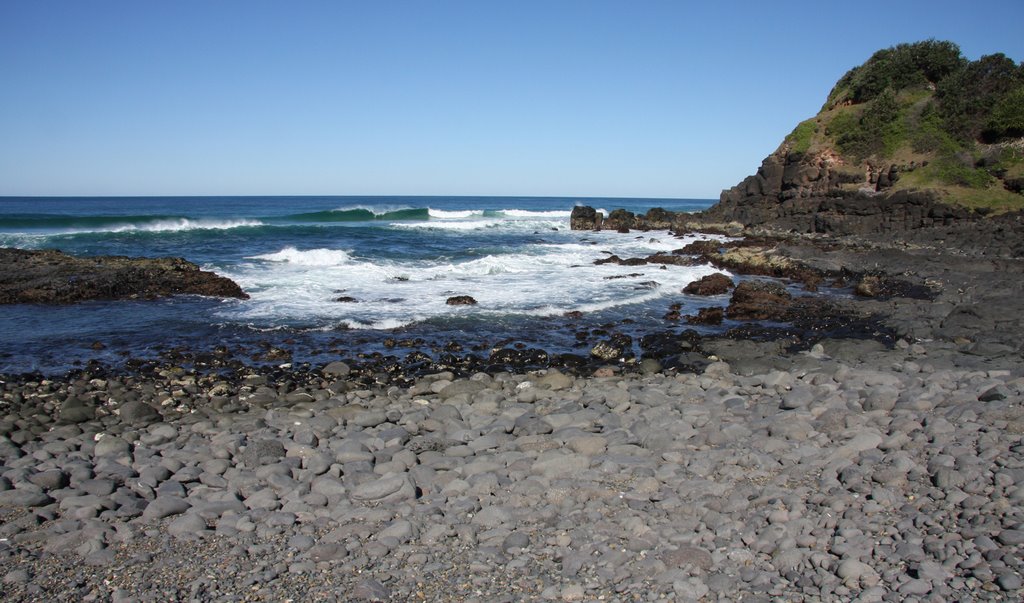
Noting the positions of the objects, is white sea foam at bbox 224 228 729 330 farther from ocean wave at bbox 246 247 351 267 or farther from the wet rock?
the wet rock

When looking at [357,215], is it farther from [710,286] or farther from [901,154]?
[710,286]

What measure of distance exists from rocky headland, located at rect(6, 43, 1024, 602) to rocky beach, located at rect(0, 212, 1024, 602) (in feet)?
0.07

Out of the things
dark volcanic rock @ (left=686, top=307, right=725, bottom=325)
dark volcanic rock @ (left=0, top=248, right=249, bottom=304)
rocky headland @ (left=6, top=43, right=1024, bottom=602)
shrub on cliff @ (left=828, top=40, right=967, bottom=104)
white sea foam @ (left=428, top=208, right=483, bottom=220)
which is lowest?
rocky headland @ (left=6, top=43, right=1024, bottom=602)

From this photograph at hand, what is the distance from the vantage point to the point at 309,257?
23953 mm

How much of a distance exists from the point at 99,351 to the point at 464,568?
9.08 m

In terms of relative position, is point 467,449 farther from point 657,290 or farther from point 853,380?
point 657,290

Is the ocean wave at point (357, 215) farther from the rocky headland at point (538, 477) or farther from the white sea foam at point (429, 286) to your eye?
the rocky headland at point (538, 477)

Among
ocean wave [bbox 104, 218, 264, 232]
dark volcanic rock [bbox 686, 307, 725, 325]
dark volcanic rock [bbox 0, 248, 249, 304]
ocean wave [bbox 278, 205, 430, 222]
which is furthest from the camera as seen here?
ocean wave [bbox 278, 205, 430, 222]

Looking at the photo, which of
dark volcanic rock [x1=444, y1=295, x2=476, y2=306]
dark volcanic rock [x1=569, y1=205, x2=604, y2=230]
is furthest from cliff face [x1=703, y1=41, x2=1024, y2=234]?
dark volcanic rock [x1=444, y1=295, x2=476, y2=306]

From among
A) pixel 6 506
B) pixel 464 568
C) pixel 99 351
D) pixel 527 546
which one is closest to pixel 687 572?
pixel 527 546

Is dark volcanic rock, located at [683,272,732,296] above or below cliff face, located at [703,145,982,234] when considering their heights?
below

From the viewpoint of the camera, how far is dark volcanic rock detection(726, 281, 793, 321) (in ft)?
43.5

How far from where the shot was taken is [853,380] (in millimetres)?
8086

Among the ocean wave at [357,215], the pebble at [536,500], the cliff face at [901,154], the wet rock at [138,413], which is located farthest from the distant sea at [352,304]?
the ocean wave at [357,215]
